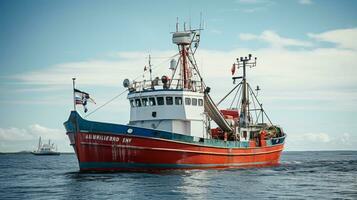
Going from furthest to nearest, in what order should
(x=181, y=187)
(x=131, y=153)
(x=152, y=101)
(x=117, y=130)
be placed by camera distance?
(x=152, y=101)
(x=131, y=153)
(x=117, y=130)
(x=181, y=187)

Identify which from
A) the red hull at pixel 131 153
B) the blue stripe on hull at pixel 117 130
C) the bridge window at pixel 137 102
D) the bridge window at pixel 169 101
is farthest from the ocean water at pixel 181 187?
the bridge window at pixel 137 102

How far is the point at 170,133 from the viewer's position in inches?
1320

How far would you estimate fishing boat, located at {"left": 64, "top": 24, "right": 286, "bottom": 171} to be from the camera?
33.1 metres

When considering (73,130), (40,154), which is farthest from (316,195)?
(40,154)

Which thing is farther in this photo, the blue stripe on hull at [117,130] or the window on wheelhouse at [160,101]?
the window on wheelhouse at [160,101]

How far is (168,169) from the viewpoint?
3438cm

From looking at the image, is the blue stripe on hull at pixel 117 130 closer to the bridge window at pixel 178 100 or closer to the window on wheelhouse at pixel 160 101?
the bridge window at pixel 178 100

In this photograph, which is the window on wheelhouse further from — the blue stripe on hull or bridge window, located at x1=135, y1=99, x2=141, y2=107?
the blue stripe on hull

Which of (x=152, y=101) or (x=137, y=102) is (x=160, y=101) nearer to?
(x=152, y=101)

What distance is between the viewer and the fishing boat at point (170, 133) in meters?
33.1

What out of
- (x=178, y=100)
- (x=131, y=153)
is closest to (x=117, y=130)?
(x=131, y=153)

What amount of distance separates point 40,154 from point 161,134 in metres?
141

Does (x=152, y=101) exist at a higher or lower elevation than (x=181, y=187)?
higher

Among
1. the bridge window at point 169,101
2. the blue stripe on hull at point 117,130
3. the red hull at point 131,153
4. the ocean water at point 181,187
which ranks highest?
the bridge window at point 169,101
